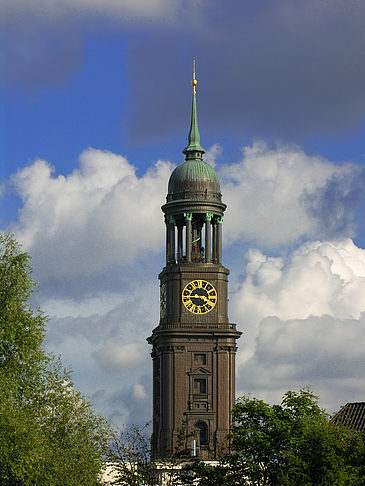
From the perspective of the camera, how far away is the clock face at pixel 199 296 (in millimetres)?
159625

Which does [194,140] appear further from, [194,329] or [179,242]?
[194,329]

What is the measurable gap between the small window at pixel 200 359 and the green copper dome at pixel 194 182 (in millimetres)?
19324

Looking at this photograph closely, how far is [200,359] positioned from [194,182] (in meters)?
21.8

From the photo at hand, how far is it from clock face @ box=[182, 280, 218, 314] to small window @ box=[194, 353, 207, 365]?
5058mm

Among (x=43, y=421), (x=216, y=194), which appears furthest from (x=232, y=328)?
(x=43, y=421)

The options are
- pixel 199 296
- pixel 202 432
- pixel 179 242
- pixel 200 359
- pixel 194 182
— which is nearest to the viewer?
pixel 202 432

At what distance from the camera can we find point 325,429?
98.2m

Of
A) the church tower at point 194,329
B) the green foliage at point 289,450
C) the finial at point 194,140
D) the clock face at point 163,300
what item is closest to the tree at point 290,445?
the green foliage at point 289,450

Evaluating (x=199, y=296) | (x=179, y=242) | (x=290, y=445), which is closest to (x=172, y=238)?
(x=179, y=242)

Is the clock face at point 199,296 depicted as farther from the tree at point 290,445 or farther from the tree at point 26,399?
the tree at point 26,399

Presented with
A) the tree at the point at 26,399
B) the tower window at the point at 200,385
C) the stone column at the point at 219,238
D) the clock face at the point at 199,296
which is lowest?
the tree at the point at 26,399

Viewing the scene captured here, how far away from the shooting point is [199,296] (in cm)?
16062

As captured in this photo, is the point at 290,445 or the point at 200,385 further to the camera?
the point at 200,385

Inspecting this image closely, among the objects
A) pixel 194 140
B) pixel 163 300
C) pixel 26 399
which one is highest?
pixel 194 140
